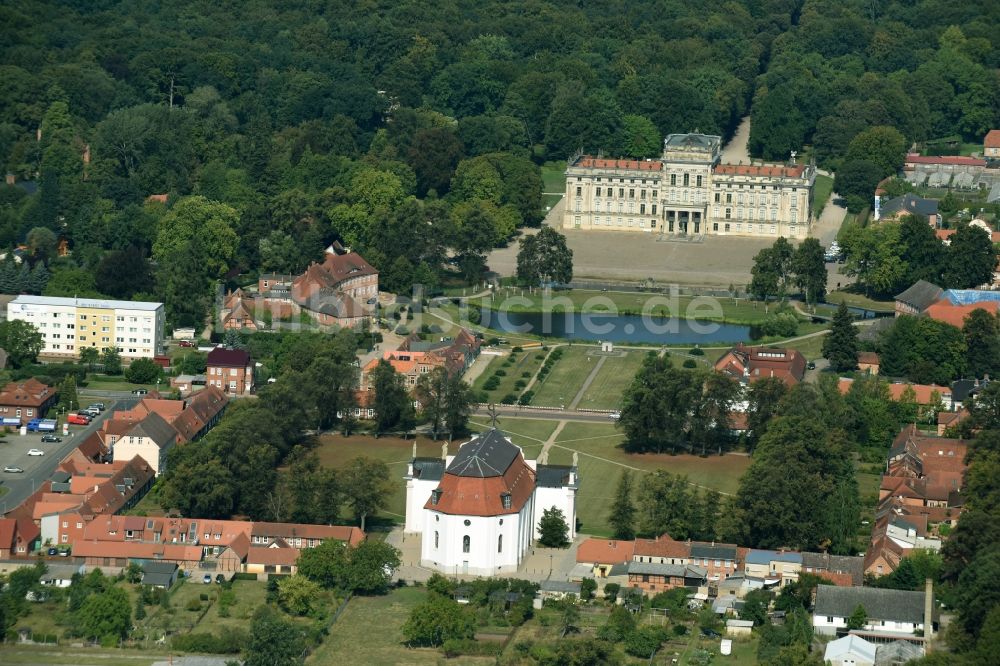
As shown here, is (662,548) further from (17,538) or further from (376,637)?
(17,538)

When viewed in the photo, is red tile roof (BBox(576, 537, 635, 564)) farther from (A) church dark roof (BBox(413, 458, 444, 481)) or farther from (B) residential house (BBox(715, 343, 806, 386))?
(B) residential house (BBox(715, 343, 806, 386))

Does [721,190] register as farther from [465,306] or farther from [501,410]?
[501,410]

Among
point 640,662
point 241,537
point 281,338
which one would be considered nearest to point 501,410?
point 281,338

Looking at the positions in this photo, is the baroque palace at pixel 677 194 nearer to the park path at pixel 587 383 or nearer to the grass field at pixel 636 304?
the grass field at pixel 636 304

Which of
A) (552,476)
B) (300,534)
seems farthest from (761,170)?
(300,534)

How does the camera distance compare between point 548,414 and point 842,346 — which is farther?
point 842,346
